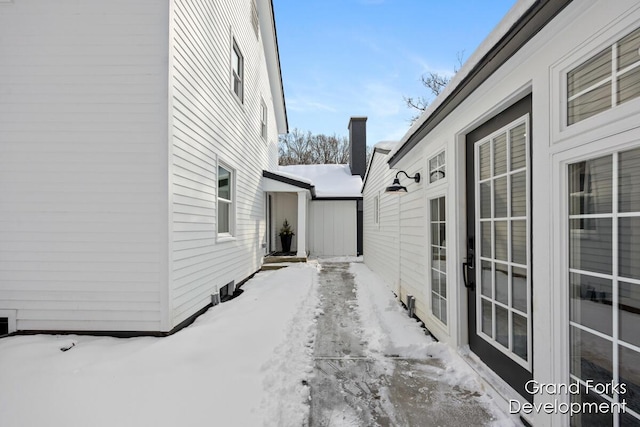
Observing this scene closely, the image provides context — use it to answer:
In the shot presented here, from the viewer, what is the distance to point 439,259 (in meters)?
3.61

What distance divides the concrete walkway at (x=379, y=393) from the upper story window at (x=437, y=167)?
2082 mm

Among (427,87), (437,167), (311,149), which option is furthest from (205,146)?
(311,149)

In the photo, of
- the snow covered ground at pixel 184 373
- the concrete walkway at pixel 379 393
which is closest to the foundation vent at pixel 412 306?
the snow covered ground at pixel 184 373

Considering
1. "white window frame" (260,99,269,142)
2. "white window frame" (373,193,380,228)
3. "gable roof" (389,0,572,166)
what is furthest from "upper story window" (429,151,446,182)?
"white window frame" (260,99,269,142)

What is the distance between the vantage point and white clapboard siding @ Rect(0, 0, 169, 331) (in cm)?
336

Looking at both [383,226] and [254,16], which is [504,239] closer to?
[383,226]

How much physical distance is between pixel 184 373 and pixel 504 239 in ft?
9.54

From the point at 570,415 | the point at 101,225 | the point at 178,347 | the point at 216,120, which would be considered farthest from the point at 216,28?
the point at 570,415

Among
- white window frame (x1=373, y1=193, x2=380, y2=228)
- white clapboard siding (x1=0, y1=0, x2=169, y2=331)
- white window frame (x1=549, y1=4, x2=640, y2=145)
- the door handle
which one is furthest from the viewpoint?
white window frame (x1=373, y1=193, x2=380, y2=228)

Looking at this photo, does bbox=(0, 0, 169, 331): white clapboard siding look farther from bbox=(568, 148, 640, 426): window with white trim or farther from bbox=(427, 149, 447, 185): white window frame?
bbox=(568, 148, 640, 426): window with white trim

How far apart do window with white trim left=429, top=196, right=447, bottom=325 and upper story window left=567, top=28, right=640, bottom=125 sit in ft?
6.19

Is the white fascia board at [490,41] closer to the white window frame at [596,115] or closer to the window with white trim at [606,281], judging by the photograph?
the white window frame at [596,115]

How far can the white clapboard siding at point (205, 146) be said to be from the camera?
3.61m

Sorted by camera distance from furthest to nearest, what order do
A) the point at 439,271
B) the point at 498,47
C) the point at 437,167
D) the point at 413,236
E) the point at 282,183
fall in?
the point at 282,183, the point at 413,236, the point at 437,167, the point at 439,271, the point at 498,47
